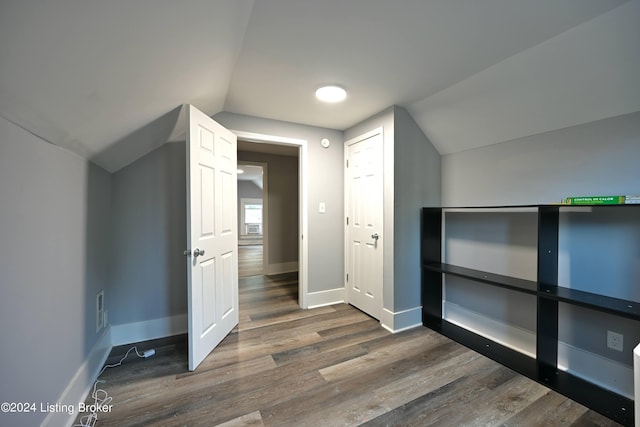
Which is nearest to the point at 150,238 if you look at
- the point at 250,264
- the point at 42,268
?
the point at 42,268

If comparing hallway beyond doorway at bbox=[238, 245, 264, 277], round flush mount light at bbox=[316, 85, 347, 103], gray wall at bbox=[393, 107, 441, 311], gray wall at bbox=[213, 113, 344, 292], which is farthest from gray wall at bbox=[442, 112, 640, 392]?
hallway beyond doorway at bbox=[238, 245, 264, 277]

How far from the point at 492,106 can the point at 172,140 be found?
111 inches

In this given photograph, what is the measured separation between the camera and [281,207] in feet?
15.5

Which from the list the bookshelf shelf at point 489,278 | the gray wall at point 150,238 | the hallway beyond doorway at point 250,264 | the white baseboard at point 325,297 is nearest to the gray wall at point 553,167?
the bookshelf shelf at point 489,278

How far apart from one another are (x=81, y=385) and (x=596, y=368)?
3310 mm

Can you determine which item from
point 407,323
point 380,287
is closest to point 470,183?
point 380,287

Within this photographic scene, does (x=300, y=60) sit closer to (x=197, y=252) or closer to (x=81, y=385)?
(x=197, y=252)

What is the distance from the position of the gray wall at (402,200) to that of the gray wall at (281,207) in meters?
2.50

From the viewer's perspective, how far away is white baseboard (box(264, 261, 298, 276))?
4559 millimetres

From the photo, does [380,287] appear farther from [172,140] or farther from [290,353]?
[172,140]

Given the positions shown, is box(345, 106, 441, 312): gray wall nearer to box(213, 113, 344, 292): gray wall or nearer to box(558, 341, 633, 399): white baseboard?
box(213, 113, 344, 292): gray wall

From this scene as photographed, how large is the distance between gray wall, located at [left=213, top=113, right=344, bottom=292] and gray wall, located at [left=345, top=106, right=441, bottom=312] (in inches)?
27.2

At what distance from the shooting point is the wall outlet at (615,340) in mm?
1552

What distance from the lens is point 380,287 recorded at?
2.52 meters
